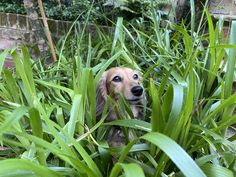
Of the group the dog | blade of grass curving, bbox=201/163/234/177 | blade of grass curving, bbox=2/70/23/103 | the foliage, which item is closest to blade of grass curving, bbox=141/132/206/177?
blade of grass curving, bbox=201/163/234/177

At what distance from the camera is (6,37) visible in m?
4.26

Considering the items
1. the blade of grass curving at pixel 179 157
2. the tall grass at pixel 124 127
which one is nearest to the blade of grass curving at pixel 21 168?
the tall grass at pixel 124 127

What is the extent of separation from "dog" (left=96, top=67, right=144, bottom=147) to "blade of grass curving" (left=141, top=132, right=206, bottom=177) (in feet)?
1.79

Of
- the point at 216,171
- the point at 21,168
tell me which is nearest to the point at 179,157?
the point at 216,171

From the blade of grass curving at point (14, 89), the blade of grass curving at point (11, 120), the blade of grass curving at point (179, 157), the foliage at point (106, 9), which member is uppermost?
the foliage at point (106, 9)

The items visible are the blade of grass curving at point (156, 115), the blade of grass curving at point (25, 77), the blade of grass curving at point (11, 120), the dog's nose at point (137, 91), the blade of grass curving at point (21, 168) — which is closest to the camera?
the blade of grass curving at point (21, 168)

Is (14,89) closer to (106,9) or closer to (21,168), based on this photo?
(21,168)

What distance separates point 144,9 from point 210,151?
2.21 metres

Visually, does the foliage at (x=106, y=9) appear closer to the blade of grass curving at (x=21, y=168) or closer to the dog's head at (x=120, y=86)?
the dog's head at (x=120, y=86)

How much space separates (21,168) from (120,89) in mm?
752

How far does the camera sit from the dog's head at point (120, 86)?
1390 millimetres

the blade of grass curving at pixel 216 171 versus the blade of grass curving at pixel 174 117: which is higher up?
the blade of grass curving at pixel 174 117

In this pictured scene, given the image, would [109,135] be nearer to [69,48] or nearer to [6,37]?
[69,48]

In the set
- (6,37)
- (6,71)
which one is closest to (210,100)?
(6,71)
